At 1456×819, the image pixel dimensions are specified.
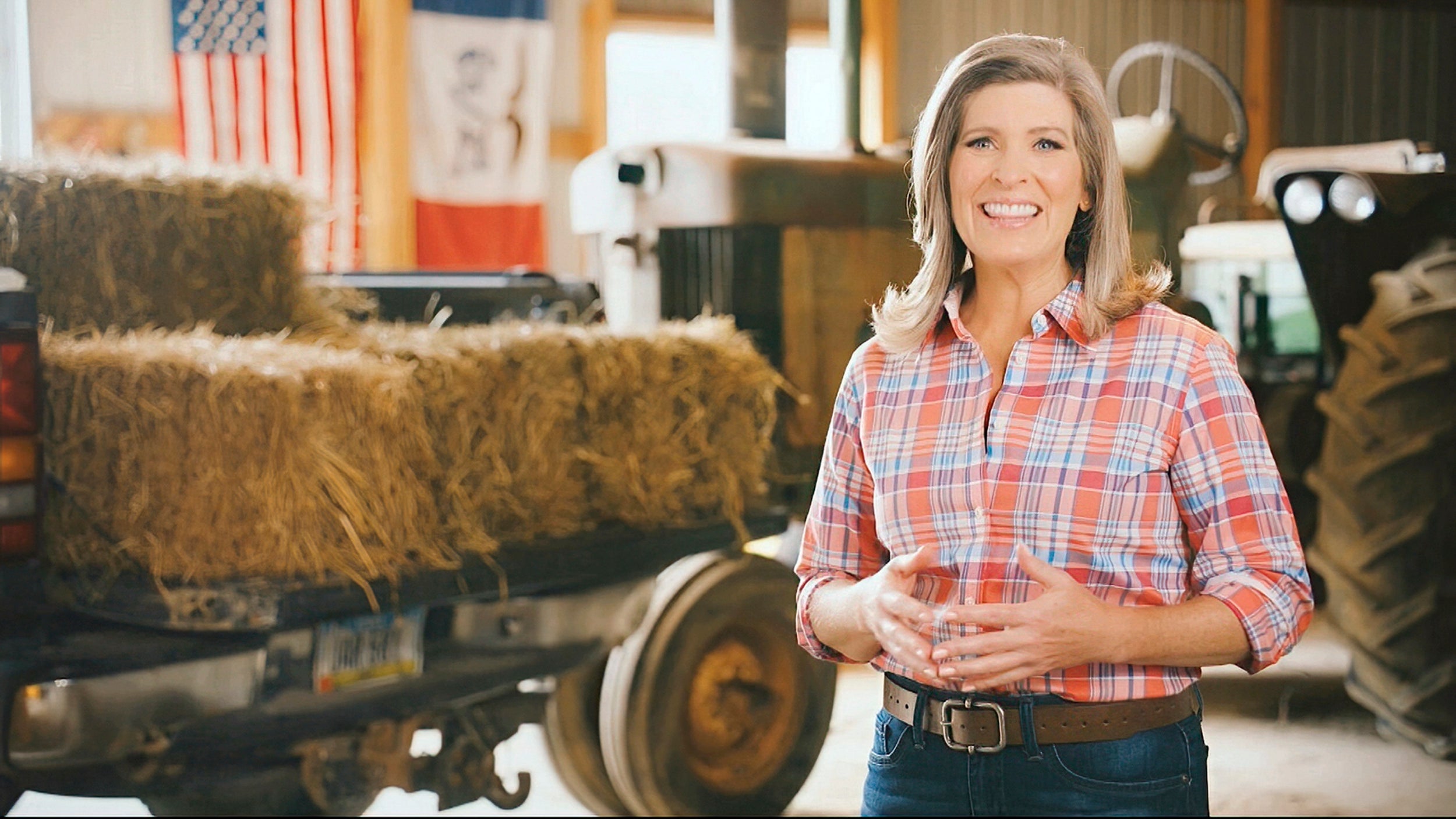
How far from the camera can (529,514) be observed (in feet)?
8.73

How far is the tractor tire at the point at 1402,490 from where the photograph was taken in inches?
115

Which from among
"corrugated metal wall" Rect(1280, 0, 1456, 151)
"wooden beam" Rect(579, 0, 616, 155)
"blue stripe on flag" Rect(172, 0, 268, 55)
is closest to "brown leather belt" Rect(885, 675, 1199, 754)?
"corrugated metal wall" Rect(1280, 0, 1456, 151)

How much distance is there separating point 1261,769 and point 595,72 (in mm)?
4871

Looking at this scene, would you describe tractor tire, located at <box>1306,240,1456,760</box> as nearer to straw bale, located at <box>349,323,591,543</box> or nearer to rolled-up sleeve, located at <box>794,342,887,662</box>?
straw bale, located at <box>349,323,591,543</box>

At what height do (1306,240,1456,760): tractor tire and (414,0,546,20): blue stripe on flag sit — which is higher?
(414,0,546,20): blue stripe on flag

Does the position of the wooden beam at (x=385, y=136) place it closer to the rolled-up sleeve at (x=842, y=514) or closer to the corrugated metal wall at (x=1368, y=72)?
the corrugated metal wall at (x=1368, y=72)

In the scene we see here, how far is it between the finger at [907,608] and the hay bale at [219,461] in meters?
1.31

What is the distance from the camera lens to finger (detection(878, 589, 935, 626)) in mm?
1146

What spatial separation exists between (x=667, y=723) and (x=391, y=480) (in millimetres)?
881

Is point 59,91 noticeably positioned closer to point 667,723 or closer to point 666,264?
point 666,264

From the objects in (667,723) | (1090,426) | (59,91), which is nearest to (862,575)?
(1090,426)

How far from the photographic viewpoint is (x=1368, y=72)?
6219mm

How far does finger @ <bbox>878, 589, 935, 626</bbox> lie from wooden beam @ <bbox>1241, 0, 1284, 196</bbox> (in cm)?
582

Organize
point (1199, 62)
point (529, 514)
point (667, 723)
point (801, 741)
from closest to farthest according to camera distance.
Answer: point (529, 514), point (667, 723), point (801, 741), point (1199, 62)
